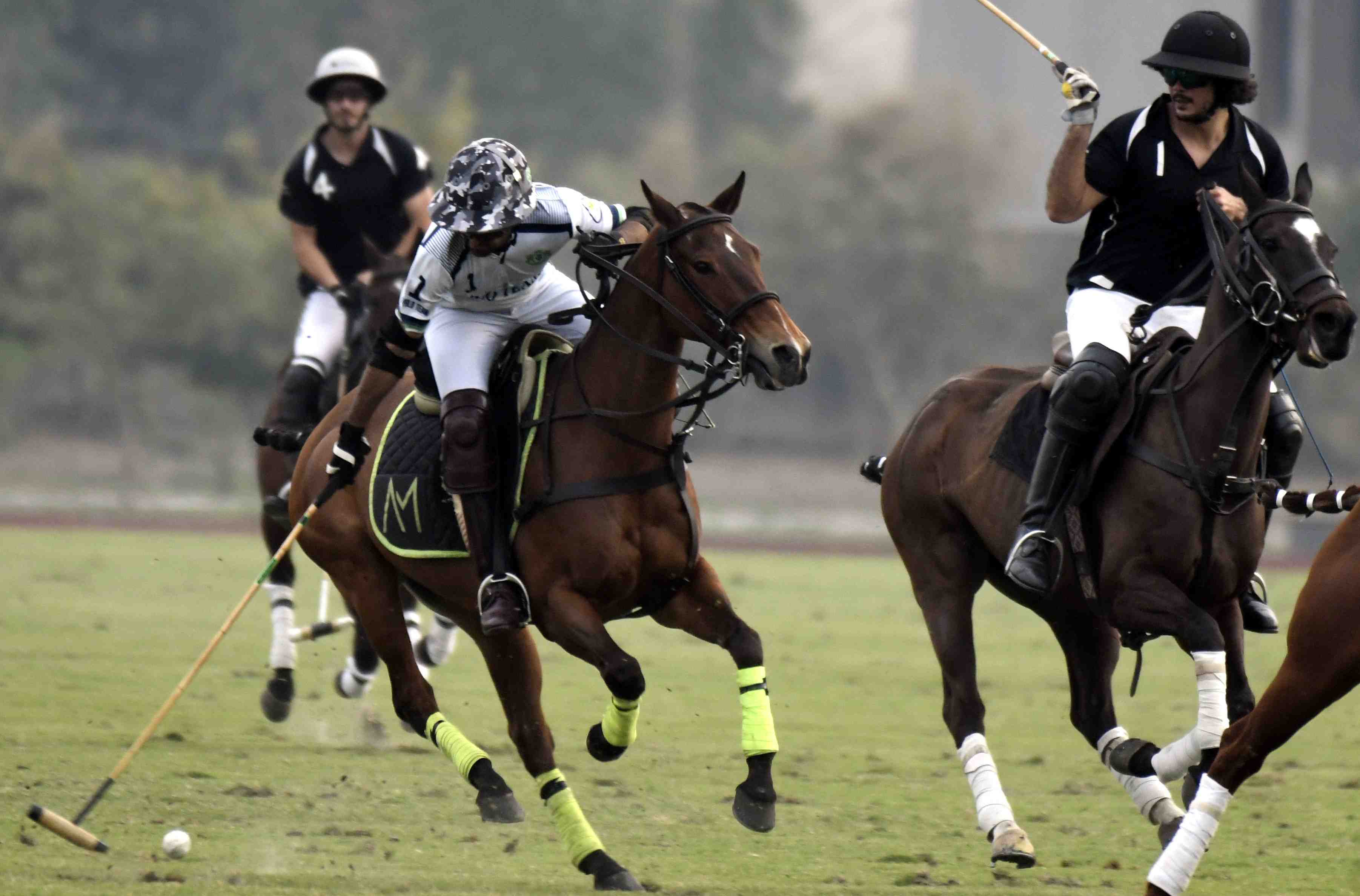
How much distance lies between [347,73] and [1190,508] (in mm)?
5179

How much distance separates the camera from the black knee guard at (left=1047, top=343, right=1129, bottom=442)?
6.41m

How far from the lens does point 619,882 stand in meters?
6.30

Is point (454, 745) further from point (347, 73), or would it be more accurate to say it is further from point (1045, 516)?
point (347, 73)

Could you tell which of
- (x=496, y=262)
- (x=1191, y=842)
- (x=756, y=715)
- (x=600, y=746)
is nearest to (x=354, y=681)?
(x=600, y=746)

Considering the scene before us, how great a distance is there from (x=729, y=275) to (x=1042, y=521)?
133cm

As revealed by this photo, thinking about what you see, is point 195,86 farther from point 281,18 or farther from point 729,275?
point 729,275

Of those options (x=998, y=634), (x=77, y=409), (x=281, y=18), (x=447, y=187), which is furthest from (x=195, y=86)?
(x=447, y=187)

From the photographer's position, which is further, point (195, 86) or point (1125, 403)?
point (195, 86)

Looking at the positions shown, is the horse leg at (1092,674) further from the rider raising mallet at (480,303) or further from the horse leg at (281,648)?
the horse leg at (281,648)

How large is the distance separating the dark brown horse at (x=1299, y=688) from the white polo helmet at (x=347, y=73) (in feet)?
18.7

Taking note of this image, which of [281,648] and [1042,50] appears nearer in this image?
[1042,50]

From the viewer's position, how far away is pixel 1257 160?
6570 mm

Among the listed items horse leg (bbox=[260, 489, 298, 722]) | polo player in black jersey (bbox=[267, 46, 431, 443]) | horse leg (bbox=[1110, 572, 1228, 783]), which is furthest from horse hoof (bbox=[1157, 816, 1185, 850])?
polo player in black jersey (bbox=[267, 46, 431, 443])

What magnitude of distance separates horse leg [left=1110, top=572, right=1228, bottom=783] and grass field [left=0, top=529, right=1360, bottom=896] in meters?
0.64
